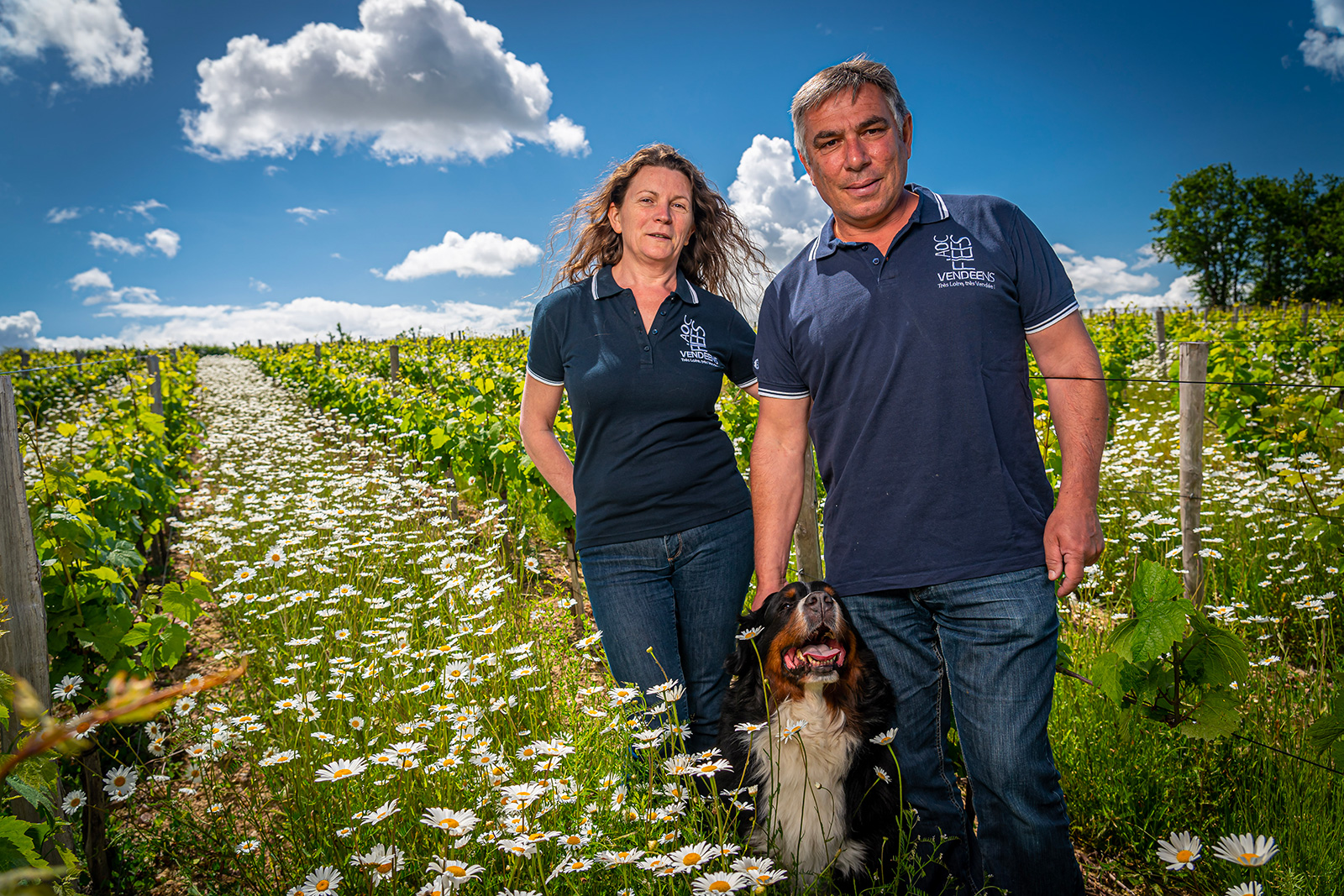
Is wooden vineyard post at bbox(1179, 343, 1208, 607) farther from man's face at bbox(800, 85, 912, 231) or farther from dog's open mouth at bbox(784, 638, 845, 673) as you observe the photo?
dog's open mouth at bbox(784, 638, 845, 673)

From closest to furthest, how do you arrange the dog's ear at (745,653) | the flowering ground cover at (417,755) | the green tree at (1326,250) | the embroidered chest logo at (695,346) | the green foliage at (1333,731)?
the flowering ground cover at (417,755) < the green foliage at (1333,731) < the dog's ear at (745,653) < the embroidered chest logo at (695,346) < the green tree at (1326,250)

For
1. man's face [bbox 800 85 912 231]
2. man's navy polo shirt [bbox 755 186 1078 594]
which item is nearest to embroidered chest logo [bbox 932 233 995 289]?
man's navy polo shirt [bbox 755 186 1078 594]

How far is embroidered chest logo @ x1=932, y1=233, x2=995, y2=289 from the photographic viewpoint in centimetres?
202

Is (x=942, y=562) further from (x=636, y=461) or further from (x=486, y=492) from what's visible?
(x=486, y=492)

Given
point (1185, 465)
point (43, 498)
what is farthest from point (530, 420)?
point (1185, 465)

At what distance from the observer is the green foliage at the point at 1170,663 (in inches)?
80.3

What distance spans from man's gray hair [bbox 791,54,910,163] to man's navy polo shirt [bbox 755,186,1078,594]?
0.29 metres

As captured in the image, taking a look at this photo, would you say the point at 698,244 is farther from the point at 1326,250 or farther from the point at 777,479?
the point at 1326,250

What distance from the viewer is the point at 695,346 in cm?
255

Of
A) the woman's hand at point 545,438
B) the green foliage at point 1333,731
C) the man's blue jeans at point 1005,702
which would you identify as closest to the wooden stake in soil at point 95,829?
the woman's hand at point 545,438

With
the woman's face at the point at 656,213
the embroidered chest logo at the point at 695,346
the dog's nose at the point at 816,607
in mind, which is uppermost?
the woman's face at the point at 656,213

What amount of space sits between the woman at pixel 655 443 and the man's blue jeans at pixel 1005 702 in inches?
24.8

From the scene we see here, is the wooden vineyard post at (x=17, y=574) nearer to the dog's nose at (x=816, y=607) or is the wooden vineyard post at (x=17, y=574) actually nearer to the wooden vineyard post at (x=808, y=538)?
the dog's nose at (x=816, y=607)

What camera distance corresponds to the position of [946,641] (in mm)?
2072
